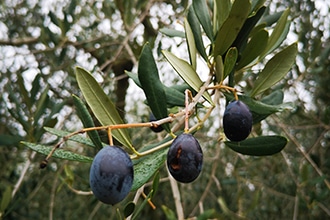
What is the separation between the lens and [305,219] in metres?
3.85

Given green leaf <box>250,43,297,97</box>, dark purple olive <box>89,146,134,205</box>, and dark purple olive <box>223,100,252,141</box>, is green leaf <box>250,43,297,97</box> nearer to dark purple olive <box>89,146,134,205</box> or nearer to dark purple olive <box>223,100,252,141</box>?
dark purple olive <box>223,100,252,141</box>

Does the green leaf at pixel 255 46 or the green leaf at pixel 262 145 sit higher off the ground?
the green leaf at pixel 255 46

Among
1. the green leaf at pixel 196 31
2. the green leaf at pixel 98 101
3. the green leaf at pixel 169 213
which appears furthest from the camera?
the green leaf at pixel 169 213

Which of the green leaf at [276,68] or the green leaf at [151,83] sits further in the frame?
the green leaf at [276,68]

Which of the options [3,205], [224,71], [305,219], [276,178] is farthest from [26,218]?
[224,71]

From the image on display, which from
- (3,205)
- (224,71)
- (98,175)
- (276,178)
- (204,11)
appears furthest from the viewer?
(276,178)

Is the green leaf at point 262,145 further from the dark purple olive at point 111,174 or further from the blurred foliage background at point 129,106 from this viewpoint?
the blurred foliage background at point 129,106

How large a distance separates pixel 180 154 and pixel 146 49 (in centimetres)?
25

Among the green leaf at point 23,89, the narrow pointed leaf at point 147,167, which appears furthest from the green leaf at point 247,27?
the green leaf at point 23,89

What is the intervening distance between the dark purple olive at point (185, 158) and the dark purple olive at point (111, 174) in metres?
0.09

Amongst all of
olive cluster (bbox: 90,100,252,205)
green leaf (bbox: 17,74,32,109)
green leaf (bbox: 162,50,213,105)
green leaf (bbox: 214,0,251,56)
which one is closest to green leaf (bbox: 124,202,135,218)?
olive cluster (bbox: 90,100,252,205)

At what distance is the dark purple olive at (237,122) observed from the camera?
33.8 inches

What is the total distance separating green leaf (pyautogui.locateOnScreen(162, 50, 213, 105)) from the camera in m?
0.96

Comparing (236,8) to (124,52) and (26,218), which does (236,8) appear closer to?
(124,52)
